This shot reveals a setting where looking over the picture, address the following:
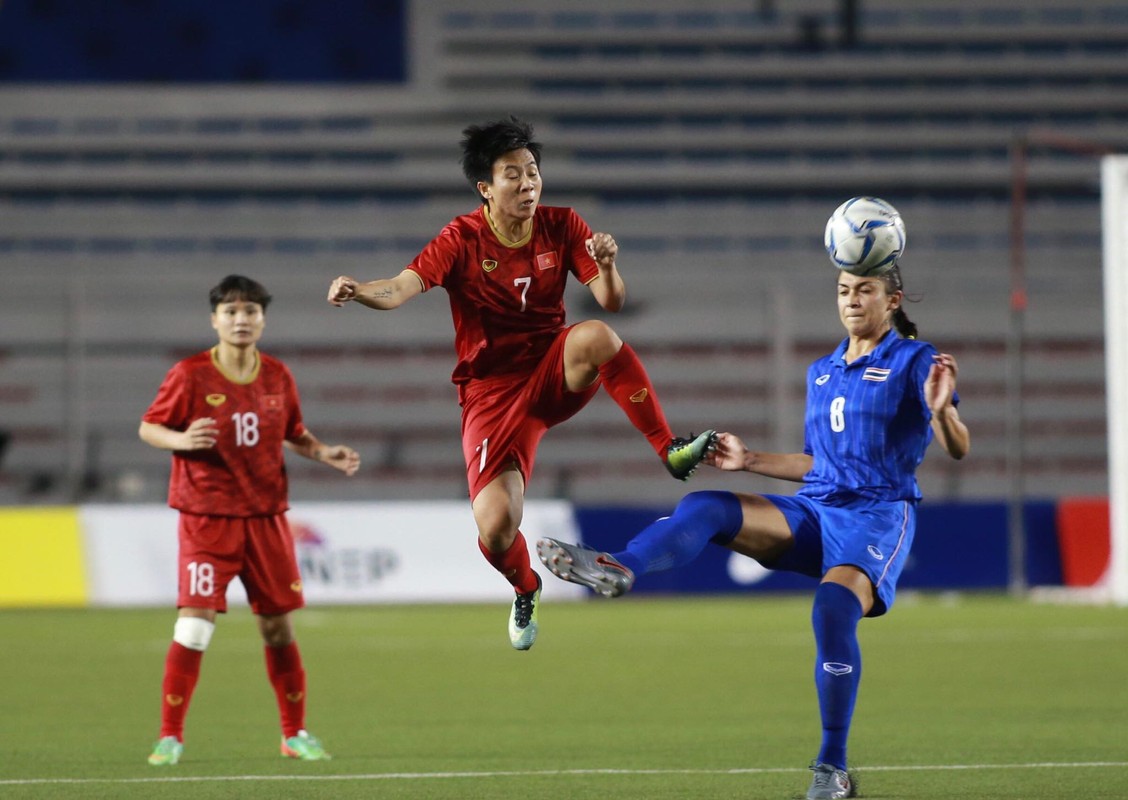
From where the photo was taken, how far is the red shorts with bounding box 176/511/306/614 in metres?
7.61

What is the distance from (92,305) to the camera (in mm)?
37375

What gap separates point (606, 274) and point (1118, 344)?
13195 mm

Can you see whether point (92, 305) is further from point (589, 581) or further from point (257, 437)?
point (589, 581)

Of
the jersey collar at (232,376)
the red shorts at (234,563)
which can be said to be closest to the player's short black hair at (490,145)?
the jersey collar at (232,376)

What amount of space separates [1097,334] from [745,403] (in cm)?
818

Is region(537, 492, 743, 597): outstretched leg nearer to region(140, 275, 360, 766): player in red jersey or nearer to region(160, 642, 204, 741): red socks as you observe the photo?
region(140, 275, 360, 766): player in red jersey

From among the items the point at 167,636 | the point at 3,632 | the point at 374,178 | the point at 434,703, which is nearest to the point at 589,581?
the point at 434,703

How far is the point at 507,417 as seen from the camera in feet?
23.1

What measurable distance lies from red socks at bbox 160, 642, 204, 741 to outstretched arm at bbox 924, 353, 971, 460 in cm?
369

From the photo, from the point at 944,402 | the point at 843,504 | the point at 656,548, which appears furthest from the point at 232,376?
the point at 944,402

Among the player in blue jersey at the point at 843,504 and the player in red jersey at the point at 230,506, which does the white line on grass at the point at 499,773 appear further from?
the player in blue jersey at the point at 843,504

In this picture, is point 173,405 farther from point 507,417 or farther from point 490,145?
point 490,145

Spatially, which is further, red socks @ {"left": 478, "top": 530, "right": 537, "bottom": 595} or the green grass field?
red socks @ {"left": 478, "top": 530, "right": 537, "bottom": 595}

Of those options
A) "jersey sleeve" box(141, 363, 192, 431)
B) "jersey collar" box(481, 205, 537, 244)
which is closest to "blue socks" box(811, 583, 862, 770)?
"jersey collar" box(481, 205, 537, 244)
